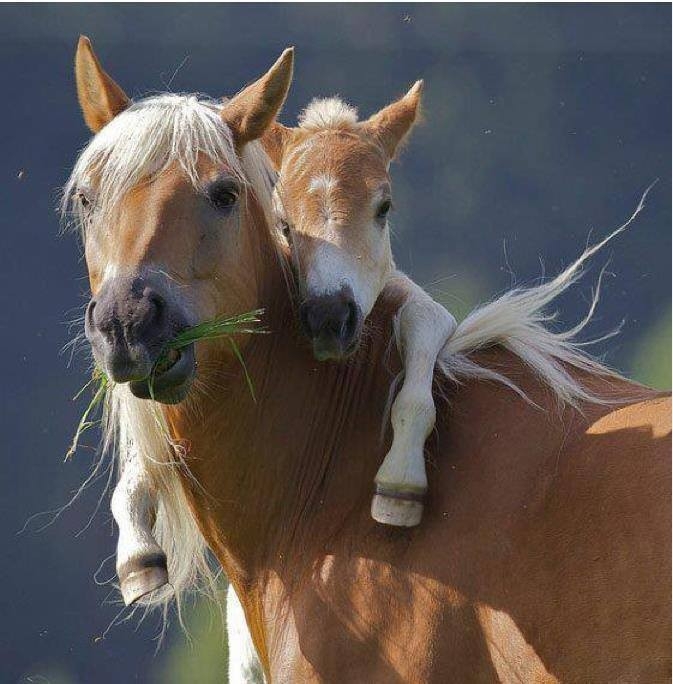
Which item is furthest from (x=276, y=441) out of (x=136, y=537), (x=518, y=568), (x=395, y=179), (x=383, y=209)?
(x=395, y=179)

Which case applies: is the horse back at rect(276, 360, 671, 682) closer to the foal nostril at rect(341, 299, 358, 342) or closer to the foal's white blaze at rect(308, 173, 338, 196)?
the foal nostril at rect(341, 299, 358, 342)

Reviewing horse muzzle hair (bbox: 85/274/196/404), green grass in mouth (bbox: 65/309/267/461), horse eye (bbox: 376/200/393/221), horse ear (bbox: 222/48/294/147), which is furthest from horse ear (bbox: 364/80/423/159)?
horse muzzle hair (bbox: 85/274/196/404)

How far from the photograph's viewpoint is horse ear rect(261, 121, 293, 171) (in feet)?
10.7

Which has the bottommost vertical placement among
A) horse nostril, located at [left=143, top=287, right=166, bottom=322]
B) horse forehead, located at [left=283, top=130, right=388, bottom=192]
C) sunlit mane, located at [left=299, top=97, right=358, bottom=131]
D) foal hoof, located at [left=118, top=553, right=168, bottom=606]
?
foal hoof, located at [left=118, top=553, right=168, bottom=606]

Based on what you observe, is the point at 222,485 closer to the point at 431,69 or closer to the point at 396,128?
the point at 396,128

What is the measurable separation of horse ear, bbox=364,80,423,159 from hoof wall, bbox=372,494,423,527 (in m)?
1.31

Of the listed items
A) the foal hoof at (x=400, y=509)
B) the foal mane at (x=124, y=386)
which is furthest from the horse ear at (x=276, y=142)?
the foal hoof at (x=400, y=509)

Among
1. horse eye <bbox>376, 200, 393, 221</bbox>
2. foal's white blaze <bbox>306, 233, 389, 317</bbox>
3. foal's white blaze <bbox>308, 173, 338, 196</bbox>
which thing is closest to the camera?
foal's white blaze <bbox>306, 233, 389, 317</bbox>

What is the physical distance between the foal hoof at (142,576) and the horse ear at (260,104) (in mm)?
1080

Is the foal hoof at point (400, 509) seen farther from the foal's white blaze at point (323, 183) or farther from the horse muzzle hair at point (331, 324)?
the foal's white blaze at point (323, 183)

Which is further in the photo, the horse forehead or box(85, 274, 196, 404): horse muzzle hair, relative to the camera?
the horse forehead

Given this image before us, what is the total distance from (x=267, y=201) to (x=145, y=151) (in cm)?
40

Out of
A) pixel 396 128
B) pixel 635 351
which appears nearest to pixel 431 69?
Result: pixel 635 351

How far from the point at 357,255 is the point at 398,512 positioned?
2.65 ft
